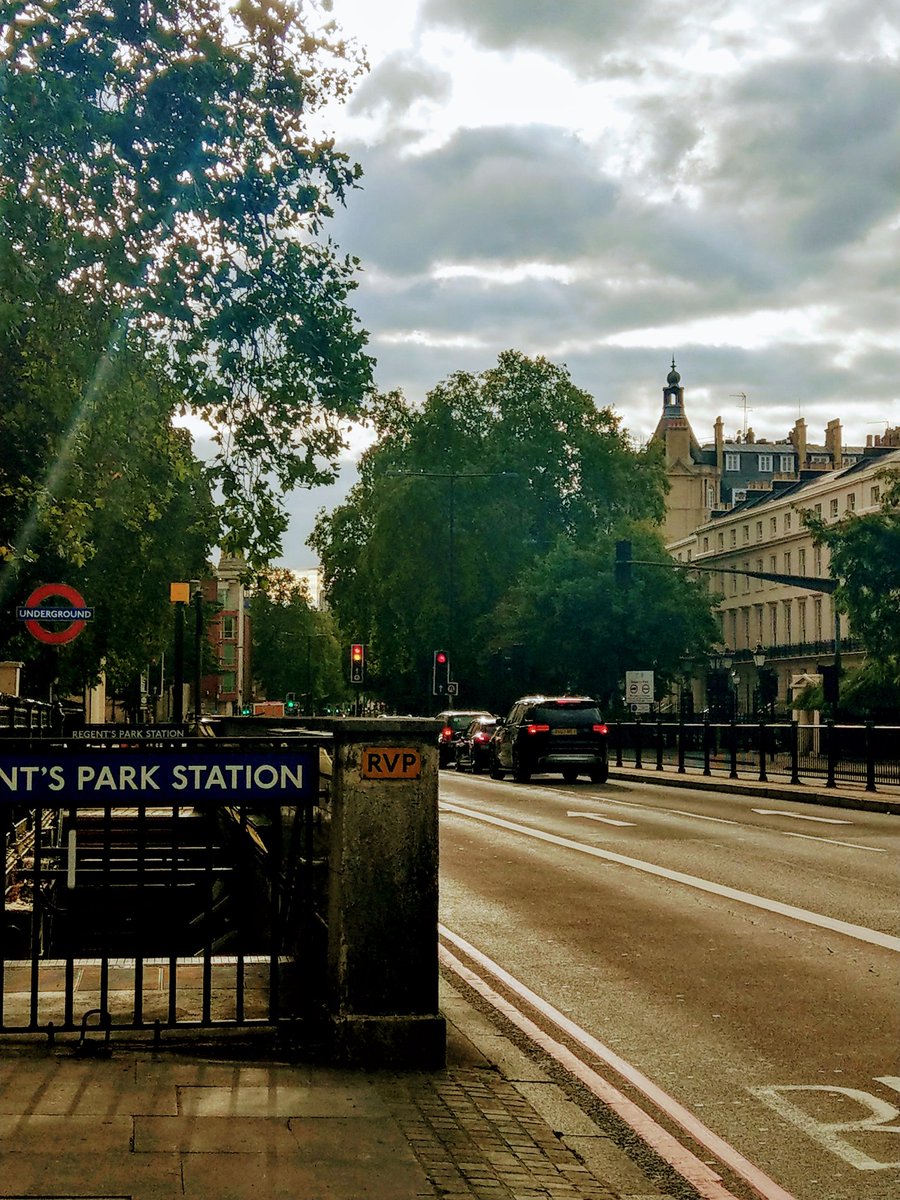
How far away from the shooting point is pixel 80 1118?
5.32 metres

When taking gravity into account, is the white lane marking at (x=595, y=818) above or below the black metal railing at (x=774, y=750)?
below

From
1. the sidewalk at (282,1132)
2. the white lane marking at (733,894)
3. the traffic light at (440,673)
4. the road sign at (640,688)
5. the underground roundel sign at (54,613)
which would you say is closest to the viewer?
the sidewalk at (282,1132)

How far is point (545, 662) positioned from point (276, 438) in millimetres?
50655

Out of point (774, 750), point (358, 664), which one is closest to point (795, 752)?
point (774, 750)

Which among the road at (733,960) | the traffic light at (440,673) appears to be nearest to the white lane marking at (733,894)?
the road at (733,960)

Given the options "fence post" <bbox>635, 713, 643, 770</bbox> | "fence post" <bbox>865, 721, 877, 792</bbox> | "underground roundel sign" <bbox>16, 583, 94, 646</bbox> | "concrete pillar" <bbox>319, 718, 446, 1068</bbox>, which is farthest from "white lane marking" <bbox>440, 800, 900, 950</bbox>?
"fence post" <bbox>635, 713, 643, 770</bbox>

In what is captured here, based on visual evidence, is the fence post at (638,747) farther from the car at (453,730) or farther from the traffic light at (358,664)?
the traffic light at (358,664)

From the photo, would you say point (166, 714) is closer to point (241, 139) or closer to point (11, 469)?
point (11, 469)

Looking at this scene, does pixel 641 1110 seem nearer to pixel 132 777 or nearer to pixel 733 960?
pixel 132 777

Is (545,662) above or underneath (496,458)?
underneath

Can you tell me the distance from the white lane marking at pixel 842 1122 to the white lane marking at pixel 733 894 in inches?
155

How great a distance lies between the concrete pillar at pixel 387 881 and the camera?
6.57 metres

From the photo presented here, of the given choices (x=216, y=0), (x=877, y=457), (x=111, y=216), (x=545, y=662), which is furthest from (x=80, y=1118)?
(x=877, y=457)

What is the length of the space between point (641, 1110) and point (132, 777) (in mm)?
2481
